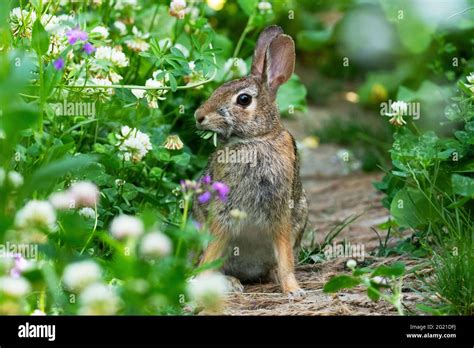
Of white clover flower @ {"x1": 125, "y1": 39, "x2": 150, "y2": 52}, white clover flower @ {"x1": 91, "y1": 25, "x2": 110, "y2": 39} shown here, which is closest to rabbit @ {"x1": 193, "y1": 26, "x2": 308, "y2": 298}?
white clover flower @ {"x1": 91, "y1": 25, "x2": 110, "y2": 39}

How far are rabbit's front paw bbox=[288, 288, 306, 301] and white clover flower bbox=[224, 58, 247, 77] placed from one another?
226 cm

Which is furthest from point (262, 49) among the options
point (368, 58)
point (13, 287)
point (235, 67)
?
point (368, 58)

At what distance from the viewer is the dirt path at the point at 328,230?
522cm

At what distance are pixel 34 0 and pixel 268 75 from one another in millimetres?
1465

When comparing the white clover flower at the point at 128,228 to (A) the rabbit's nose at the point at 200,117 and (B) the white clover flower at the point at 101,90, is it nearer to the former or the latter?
(A) the rabbit's nose at the point at 200,117

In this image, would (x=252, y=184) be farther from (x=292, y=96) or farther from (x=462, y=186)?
(x=292, y=96)

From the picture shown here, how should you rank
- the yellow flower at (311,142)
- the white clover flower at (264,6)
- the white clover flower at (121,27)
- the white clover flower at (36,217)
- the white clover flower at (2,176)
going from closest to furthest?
1. the white clover flower at (36,217)
2. the white clover flower at (2,176)
3. the white clover flower at (121,27)
4. the white clover flower at (264,6)
5. the yellow flower at (311,142)

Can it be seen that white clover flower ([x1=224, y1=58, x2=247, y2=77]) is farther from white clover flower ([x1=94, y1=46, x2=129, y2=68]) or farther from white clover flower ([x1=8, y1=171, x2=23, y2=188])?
white clover flower ([x1=8, y1=171, x2=23, y2=188])

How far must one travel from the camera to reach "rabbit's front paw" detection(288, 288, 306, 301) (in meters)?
5.49

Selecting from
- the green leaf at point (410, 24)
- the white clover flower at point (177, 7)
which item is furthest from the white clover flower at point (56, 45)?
the green leaf at point (410, 24)

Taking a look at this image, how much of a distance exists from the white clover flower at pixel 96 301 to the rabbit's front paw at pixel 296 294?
5.62 ft

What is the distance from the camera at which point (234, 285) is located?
18.8 feet
